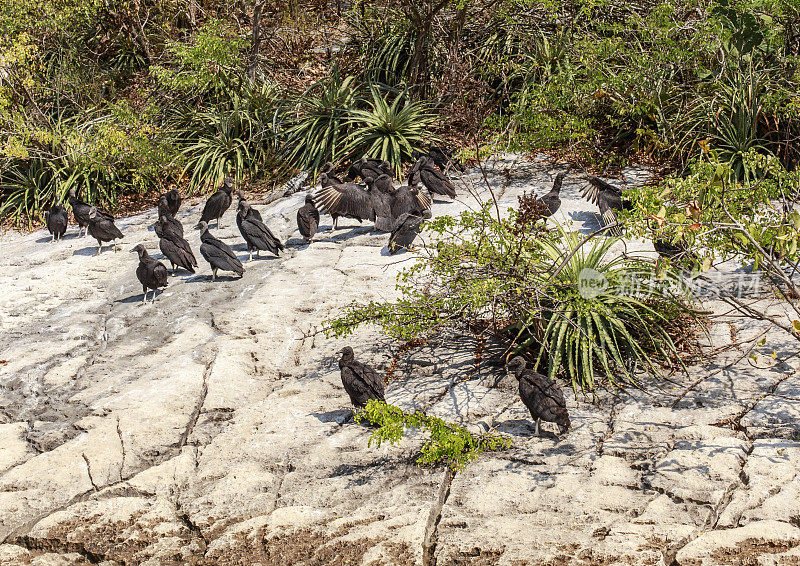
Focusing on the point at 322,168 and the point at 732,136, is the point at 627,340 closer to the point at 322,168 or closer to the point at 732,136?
the point at 732,136

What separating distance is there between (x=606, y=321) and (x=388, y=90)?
859 cm

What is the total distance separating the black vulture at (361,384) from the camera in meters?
5.79

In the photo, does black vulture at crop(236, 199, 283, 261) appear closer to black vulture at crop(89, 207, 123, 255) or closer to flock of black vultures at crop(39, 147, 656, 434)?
flock of black vultures at crop(39, 147, 656, 434)

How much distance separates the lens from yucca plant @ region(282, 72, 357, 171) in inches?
508

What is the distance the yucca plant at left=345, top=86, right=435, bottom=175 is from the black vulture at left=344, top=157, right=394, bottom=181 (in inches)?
16.7

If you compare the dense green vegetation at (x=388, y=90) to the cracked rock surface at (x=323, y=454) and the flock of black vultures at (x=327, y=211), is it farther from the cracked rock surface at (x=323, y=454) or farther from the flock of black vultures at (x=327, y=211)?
the cracked rock surface at (x=323, y=454)

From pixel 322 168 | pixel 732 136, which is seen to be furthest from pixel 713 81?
pixel 322 168

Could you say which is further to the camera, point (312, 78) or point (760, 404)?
point (312, 78)

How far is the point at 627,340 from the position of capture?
6.41 m

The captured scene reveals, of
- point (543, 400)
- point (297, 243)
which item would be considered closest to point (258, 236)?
point (297, 243)

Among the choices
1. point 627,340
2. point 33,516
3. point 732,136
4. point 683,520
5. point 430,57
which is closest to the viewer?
point 683,520

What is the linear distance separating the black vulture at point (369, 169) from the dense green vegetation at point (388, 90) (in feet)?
2.91

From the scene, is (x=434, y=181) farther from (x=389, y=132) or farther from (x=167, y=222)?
(x=167, y=222)

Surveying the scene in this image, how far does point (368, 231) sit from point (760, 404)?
560 cm
